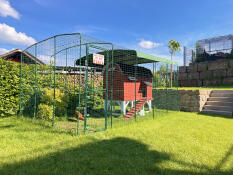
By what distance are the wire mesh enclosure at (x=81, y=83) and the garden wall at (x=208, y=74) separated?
37.3 ft

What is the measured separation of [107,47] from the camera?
5.46 metres

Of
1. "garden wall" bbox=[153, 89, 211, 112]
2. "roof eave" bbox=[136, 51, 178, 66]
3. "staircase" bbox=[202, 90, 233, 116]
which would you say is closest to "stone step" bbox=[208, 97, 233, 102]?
"staircase" bbox=[202, 90, 233, 116]

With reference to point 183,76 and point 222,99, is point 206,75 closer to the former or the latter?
point 183,76

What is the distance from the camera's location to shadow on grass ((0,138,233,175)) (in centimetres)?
275

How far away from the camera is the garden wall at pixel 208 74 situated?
1767 centimetres

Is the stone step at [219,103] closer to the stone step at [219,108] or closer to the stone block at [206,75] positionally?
the stone step at [219,108]

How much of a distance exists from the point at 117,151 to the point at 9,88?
232 inches

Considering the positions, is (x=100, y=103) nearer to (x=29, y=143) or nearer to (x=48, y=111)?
(x=48, y=111)

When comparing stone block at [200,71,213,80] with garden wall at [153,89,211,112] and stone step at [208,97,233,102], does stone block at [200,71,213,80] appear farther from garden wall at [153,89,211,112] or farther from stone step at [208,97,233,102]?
stone step at [208,97,233,102]

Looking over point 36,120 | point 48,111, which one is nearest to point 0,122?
point 36,120

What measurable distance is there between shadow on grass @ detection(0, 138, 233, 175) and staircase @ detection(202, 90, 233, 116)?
7.17 meters

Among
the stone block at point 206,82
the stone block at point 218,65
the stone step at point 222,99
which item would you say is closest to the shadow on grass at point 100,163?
the stone step at point 222,99

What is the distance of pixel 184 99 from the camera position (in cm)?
1012

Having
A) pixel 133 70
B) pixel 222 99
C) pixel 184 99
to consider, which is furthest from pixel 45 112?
pixel 222 99
